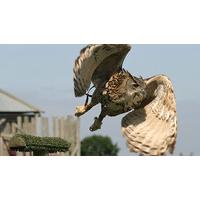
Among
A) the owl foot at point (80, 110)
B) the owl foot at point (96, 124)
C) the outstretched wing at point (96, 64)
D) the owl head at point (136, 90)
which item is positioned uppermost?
the outstretched wing at point (96, 64)

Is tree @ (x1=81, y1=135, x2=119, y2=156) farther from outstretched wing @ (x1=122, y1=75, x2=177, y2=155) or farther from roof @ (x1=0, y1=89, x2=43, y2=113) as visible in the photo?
roof @ (x1=0, y1=89, x2=43, y2=113)

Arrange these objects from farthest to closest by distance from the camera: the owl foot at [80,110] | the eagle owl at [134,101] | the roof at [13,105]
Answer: the roof at [13,105]
the owl foot at [80,110]
the eagle owl at [134,101]

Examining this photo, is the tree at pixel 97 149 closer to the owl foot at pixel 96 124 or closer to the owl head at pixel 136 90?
the owl foot at pixel 96 124

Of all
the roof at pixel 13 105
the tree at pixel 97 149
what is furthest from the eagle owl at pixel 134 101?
the roof at pixel 13 105

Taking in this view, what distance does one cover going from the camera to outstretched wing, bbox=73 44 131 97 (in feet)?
8.43

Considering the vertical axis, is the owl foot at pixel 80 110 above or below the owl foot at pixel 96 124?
above

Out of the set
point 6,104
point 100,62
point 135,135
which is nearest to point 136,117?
point 135,135

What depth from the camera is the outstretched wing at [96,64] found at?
257 cm

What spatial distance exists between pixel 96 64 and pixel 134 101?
0.30 metres

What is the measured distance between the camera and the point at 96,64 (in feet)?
8.68

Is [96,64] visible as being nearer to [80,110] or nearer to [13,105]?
[80,110]

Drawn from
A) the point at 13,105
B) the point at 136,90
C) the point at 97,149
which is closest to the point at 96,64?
the point at 136,90

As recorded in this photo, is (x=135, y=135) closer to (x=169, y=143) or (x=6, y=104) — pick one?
(x=169, y=143)
